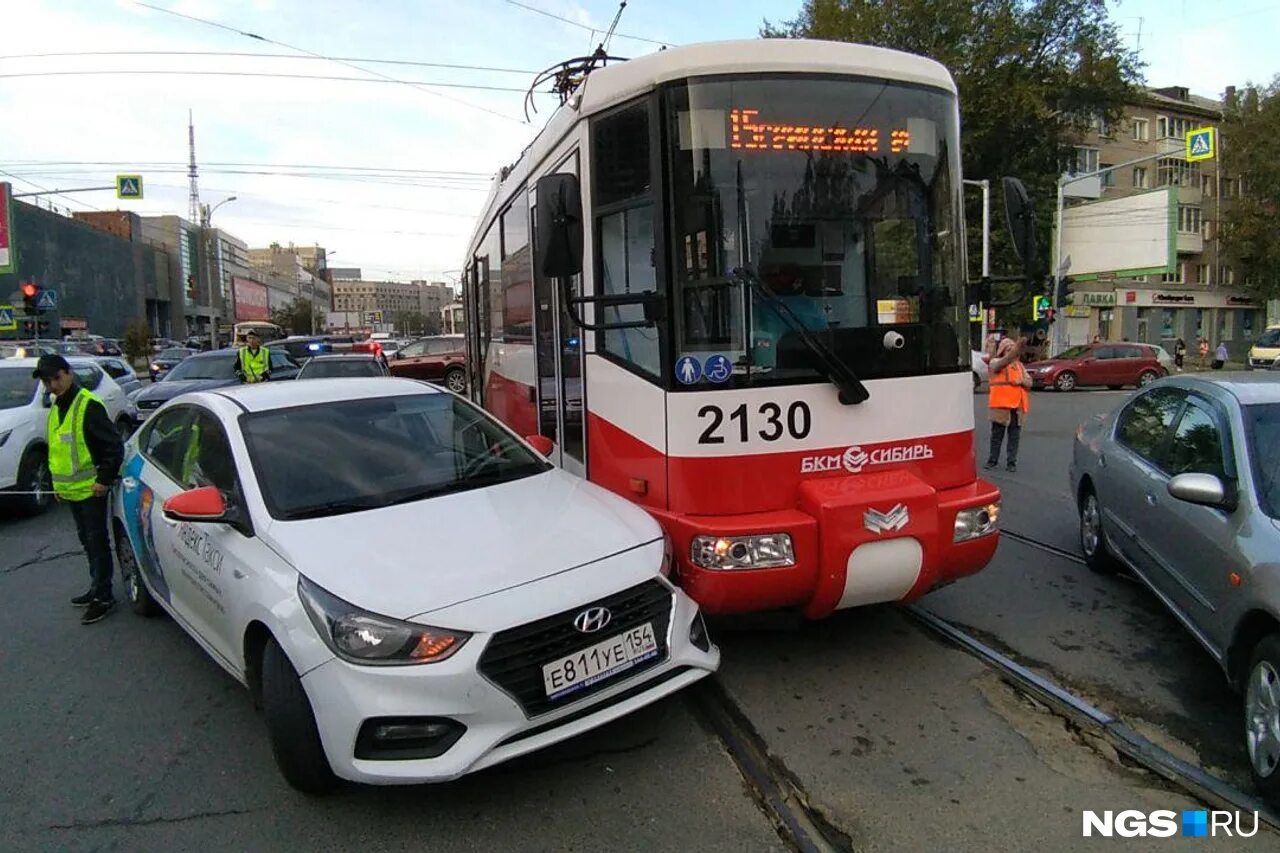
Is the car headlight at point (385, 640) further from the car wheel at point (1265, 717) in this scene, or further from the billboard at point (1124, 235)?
Result: the billboard at point (1124, 235)

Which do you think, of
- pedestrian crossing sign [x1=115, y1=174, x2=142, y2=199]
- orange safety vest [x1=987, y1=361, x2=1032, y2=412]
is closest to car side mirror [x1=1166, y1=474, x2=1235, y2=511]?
orange safety vest [x1=987, y1=361, x2=1032, y2=412]

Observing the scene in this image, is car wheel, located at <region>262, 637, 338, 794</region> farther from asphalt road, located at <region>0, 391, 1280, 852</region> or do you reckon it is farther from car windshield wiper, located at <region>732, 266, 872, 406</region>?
car windshield wiper, located at <region>732, 266, 872, 406</region>

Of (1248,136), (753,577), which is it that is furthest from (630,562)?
(1248,136)

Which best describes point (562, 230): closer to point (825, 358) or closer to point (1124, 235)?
point (825, 358)

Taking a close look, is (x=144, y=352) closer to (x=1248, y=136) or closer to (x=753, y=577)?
(x=753, y=577)

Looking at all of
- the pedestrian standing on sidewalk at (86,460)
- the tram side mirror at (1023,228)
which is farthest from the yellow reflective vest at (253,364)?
the tram side mirror at (1023,228)

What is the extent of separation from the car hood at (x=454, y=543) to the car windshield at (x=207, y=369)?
11.9m

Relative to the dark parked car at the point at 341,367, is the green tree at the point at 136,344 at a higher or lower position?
higher

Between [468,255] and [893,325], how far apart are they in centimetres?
776

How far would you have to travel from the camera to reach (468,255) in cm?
1084

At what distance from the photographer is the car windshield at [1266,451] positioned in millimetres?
3585

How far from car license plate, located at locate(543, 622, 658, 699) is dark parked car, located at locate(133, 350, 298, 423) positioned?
37.2 feet

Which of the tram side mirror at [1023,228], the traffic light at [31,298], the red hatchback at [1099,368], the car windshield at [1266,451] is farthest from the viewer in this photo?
the red hatchback at [1099,368]

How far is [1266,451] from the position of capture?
152 inches
